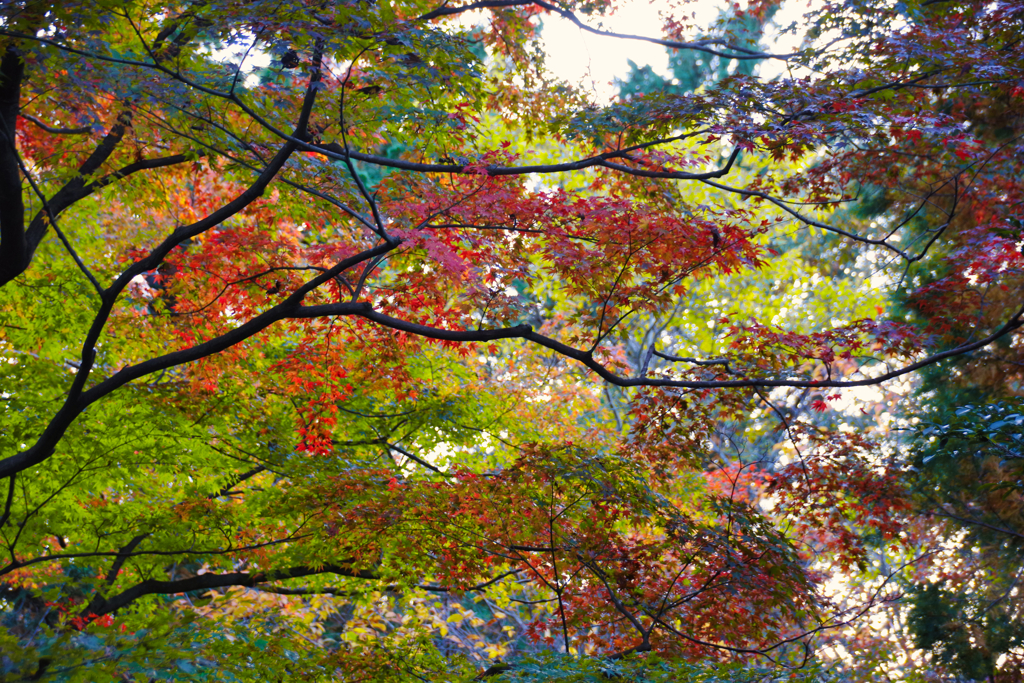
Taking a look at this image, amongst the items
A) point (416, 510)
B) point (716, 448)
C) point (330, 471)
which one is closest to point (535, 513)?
point (416, 510)

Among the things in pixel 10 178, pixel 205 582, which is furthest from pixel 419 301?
pixel 205 582

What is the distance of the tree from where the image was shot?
447 cm

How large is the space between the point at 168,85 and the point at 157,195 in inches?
116

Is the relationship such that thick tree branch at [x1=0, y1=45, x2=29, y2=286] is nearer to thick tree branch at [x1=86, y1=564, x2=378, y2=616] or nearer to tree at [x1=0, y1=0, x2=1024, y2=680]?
tree at [x1=0, y1=0, x2=1024, y2=680]

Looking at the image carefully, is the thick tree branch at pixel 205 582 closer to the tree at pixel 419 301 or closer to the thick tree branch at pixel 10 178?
the tree at pixel 419 301

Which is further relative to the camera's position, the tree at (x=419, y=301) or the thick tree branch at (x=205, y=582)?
the thick tree branch at (x=205, y=582)

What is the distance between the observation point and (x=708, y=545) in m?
5.51

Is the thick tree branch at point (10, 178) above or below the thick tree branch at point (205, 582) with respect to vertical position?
above

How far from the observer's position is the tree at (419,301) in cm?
447

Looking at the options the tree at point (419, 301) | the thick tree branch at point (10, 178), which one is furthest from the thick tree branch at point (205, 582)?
the thick tree branch at point (10, 178)

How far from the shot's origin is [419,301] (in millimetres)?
5980

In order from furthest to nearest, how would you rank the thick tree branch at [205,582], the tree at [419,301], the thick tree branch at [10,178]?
1. the thick tree branch at [205,582]
2. the tree at [419,301]
3. the thick tree branch at [10,178]

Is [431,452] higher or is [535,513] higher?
[431,452]

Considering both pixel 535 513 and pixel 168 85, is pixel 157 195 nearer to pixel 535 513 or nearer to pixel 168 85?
pixel 168 85
